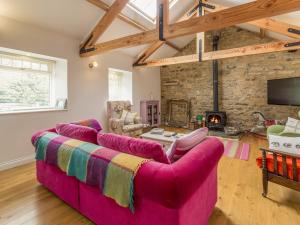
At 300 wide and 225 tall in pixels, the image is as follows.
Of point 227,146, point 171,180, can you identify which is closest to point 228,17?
point 171,180

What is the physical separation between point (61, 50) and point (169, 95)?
4.53 meters

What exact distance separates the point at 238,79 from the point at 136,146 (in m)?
5.51

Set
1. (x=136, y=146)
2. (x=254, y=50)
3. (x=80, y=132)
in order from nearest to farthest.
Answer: (x=136, y=146) → (x=80, y=132) → (x=254, y=50)

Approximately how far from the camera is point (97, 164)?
1482mm

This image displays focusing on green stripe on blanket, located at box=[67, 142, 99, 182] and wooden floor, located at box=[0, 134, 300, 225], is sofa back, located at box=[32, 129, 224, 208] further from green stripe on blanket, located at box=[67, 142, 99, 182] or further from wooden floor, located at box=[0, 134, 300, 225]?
wooden floor, located at box=[0, 134, 300, 225]

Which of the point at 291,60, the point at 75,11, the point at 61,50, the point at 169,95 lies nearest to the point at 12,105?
the point at 61,50

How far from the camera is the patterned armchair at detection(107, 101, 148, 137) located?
14.8 ft

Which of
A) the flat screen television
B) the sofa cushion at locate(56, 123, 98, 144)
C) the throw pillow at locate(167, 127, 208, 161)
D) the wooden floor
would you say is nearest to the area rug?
the wooden floor

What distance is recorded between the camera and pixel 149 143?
1.39m

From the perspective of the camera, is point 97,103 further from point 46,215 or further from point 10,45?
point 46,215

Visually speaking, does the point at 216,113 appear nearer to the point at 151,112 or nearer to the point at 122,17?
the point at 151,112

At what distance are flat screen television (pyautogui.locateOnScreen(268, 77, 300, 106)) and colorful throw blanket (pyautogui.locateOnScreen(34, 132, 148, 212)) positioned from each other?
488 cm

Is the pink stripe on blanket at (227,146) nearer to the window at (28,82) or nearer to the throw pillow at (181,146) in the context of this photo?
the throw pillow at (181,146)

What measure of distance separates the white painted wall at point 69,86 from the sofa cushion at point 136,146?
7.80 feet
